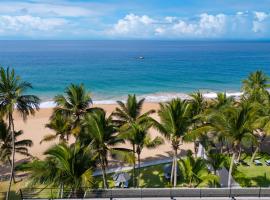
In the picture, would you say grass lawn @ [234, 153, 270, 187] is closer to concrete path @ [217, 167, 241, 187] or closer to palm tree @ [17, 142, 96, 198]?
concrete path @ [217, 167, 241, 187]

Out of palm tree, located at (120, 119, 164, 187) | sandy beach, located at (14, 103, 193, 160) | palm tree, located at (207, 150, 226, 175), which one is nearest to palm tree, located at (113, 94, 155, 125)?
palm tree, located at (120, 119, 164, 187)

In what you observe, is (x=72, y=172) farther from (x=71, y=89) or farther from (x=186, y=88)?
(x=186, y=88)

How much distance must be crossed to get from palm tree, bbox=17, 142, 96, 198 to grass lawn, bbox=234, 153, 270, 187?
36.9 feet

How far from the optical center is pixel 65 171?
14023 millimetres

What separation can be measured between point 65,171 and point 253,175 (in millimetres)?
14758

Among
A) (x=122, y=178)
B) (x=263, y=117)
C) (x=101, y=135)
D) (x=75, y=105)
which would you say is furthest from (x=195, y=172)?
(x=75, y=105)

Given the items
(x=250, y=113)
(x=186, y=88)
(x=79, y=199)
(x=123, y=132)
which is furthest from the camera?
(x=186, y=88)

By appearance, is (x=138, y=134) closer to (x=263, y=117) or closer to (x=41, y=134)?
(x=263, y=117)

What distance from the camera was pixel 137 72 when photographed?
87.9m

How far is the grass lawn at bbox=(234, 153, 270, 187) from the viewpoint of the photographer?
67.1 ft

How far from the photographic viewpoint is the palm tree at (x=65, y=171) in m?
13.8

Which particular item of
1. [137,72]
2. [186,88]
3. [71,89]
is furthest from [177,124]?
[137,72]

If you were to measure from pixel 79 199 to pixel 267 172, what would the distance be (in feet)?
51.6

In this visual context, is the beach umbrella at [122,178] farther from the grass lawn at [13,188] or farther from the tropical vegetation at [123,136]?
the grass lawn at [13,188]
